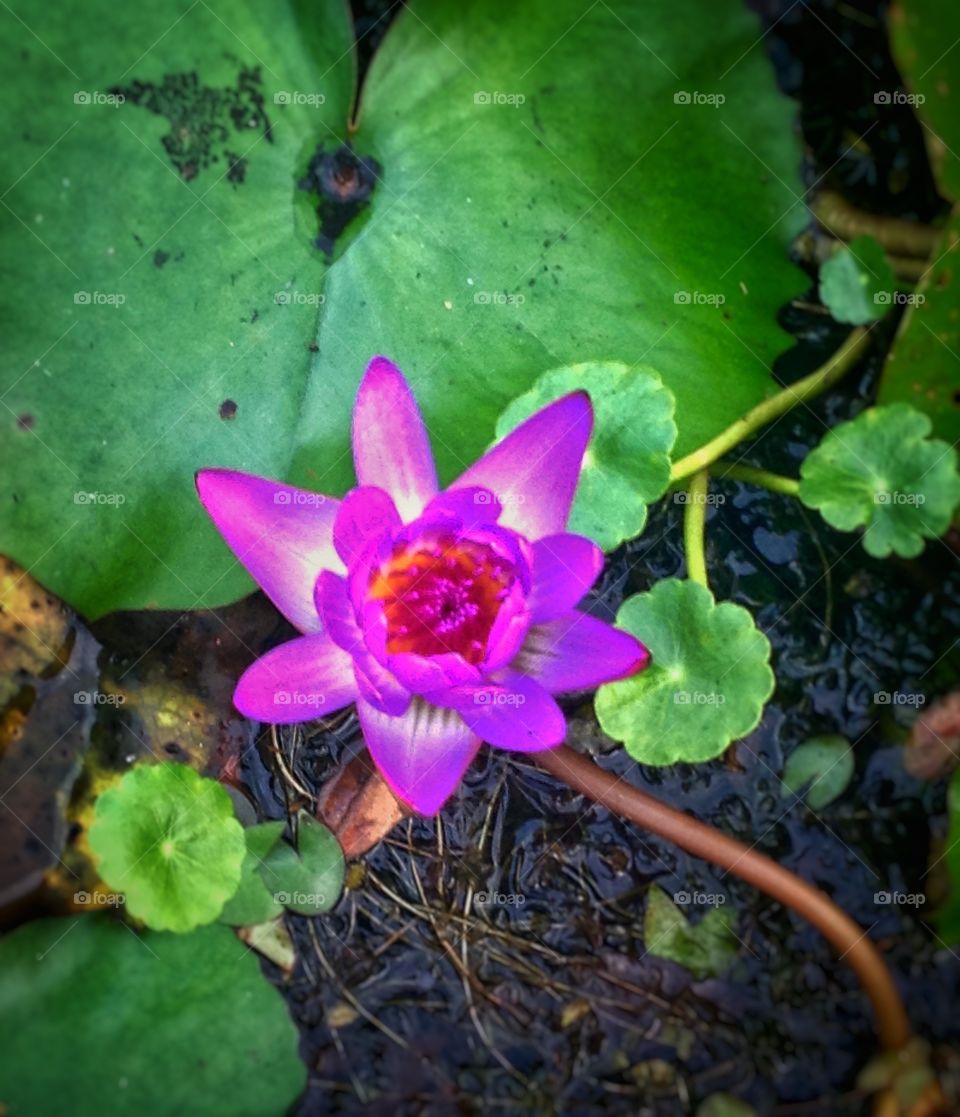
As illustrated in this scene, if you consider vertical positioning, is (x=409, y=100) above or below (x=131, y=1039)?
above

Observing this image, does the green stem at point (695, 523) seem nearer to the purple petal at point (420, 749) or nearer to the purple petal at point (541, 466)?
the purple petal at point (541, 466)

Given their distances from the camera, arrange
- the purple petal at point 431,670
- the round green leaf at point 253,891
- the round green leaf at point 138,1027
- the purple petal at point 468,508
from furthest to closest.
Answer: the round green leaf at point 253,891 < the round green leaf at point 138,1027 < the purple petal at point 468,508 < the purple petal at point 431,670

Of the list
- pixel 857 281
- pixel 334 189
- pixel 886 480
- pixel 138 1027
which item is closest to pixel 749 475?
pixel 886 480

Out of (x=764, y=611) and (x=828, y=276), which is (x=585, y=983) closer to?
(x=764, y=611)

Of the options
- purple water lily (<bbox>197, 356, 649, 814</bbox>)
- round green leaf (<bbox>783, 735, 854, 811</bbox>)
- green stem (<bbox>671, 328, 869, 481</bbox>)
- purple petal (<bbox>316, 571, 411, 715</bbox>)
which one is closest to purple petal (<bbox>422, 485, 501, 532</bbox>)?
purple water lily (<bbox>197, 356, 649, 814</bbox>)

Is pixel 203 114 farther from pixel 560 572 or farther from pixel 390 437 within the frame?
pixel 560 572

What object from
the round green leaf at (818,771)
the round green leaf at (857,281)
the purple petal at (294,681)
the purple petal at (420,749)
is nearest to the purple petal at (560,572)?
the purple petal at (420,749)

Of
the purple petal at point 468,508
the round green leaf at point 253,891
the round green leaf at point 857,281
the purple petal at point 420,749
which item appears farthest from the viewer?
the round green leaf at point 857,281

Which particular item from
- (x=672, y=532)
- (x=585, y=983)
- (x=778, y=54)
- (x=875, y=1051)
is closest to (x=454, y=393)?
(x=672, y=532)
